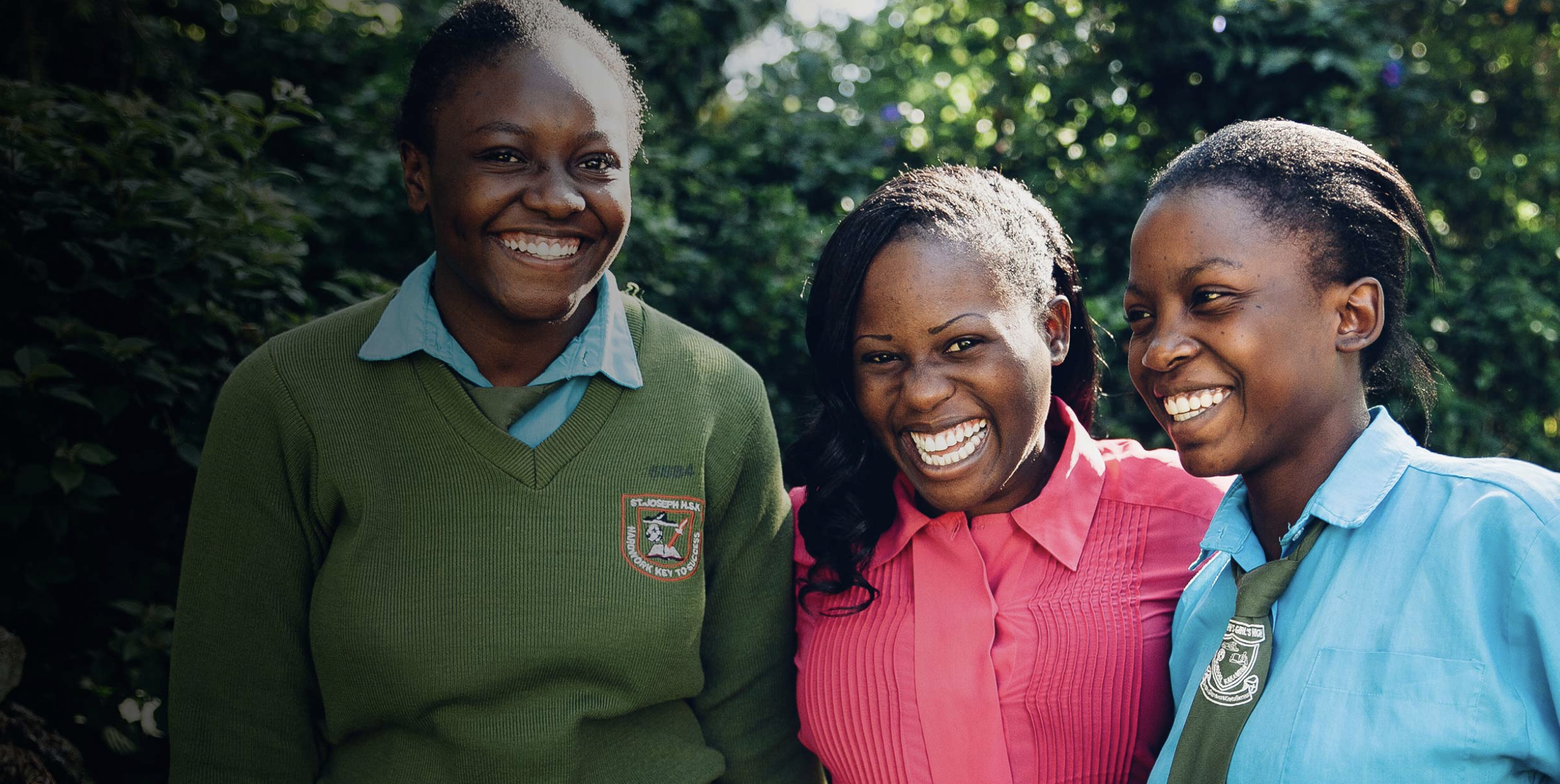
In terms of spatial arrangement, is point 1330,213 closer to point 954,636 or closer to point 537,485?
point 954,636

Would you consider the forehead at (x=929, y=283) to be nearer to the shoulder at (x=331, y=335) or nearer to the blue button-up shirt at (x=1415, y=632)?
the blue button-up shirt at (x=1415, y=632)

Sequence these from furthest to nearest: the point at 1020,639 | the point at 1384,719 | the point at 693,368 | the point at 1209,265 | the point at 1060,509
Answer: the point at 693,368
the point at 1060,509
the point at 1020,639
the point at 1209,265
the point at 1384,719

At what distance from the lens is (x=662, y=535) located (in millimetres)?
2109

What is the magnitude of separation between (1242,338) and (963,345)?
54 centimetres

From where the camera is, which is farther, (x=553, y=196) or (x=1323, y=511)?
(x=553, y=196)

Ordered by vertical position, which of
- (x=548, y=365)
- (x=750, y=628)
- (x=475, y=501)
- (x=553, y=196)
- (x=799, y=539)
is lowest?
(x=750, y=628)

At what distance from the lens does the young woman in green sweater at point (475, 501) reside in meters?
1.93

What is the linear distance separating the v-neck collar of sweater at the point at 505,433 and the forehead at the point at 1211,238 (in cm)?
110

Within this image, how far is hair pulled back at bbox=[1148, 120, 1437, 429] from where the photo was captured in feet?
5.91

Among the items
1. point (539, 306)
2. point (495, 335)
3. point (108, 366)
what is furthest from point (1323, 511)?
point (108, 366)

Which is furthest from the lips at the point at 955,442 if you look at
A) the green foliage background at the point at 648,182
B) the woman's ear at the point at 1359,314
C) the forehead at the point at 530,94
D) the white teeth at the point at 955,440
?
the green foliage background at the point at 648,182

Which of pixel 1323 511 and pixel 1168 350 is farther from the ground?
pixel 1168 350

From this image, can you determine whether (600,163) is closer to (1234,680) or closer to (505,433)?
(505,433)

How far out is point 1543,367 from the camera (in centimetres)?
443
